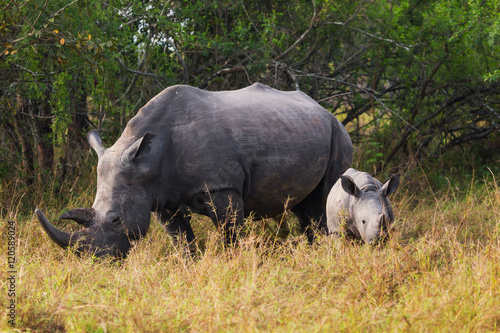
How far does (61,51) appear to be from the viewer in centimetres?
671

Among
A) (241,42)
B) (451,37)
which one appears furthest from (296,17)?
(451,37)

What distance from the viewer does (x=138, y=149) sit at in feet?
16.6

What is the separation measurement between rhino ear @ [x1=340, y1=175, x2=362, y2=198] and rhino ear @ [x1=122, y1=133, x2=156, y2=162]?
160 cm

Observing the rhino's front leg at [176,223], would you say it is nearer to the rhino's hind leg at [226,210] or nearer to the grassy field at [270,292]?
the rhino's hind leg at [226,210]

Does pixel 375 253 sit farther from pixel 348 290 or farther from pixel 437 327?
pixel 437 327

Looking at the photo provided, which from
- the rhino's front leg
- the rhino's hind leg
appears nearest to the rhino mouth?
the rhino's front leg

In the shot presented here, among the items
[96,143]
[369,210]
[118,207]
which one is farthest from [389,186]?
[96,143]

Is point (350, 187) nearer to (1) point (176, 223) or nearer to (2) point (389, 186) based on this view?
(2) point (389, 186)

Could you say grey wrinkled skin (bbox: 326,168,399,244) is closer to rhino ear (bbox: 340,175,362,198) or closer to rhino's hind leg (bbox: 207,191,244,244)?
rhino ear (bbox: 340,175,362,198)

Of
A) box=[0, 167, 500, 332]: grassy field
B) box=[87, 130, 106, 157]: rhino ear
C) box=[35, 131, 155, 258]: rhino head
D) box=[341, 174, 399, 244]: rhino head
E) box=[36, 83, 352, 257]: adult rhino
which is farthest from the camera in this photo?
box=[87, 130, 106, 157]: rhino ear

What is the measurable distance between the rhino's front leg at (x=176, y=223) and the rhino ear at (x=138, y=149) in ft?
2.41

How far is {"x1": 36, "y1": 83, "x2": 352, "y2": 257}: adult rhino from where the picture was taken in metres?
5.06

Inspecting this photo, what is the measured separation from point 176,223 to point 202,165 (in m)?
0.74

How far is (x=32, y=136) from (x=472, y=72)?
19.3 ft
